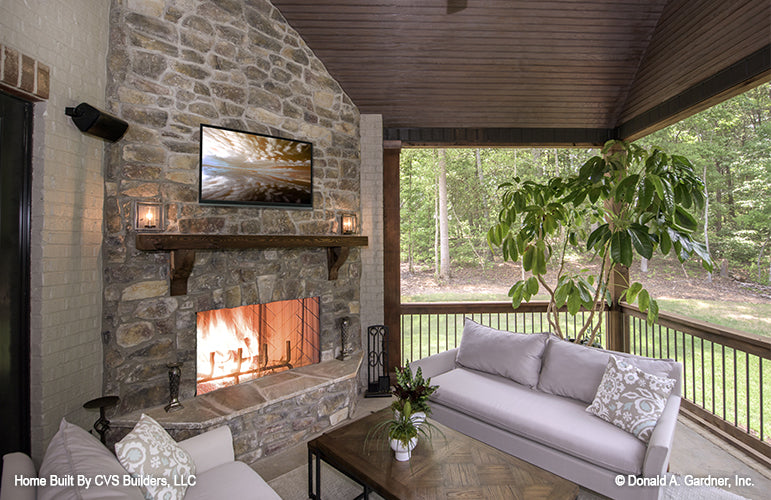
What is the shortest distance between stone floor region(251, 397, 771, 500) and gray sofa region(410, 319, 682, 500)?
787mm

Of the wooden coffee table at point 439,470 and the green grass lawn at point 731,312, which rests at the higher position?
the green grass lawn at point 731,312

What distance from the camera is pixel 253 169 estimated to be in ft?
10.9

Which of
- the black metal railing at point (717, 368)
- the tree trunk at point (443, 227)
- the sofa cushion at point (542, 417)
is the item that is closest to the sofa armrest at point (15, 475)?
the sofa cushion at point (542, 417)

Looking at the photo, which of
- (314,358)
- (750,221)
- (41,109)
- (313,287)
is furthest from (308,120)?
(750,221)

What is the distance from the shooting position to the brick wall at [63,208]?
6.85 feet

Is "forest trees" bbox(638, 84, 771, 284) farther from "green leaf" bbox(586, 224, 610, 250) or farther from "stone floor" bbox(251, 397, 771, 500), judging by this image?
"green leaf" bbox(586, 224, 610, 250)

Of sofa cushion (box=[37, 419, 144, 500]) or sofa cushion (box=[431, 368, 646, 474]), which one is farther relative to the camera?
sofa cushion (box=[431, 368, 646, 474])

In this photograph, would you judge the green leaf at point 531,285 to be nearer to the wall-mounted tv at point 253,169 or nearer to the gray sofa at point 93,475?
the wall-mounted tv at point 253,169

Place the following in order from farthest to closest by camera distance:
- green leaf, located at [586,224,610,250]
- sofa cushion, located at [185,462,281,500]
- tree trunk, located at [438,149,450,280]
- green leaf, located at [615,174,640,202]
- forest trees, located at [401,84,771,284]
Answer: tree trunk, located at [438,149,450,280], forest trees, located at [401,84,771,284], green leaf, located at [586,224,610,250], green leaf, located at [615,174,640,202], sofa cushion, located at [185,462,281,500]

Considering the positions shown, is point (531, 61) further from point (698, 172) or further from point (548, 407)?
point (698, 172)

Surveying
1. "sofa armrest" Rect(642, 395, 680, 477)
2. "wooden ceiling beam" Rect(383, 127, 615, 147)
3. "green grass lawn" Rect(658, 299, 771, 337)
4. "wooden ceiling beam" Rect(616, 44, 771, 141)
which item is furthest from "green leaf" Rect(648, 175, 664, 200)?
"green grass lawn" Rect(658, 299, 771, 337)

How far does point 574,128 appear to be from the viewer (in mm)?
4469

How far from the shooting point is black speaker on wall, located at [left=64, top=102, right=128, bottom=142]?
89.3 inches

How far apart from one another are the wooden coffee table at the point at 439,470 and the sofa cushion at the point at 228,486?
428mm
